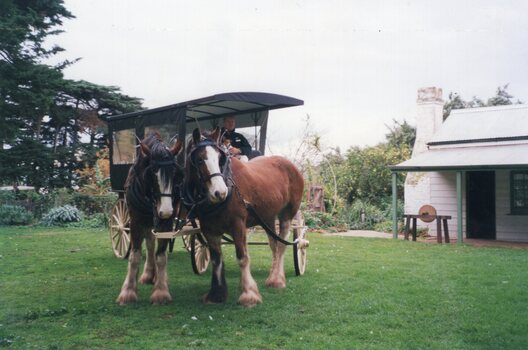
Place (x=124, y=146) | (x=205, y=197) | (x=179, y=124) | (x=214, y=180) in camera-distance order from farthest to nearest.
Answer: (x=124, y=146) < (x=179, y=124) < (x=205, y=197) < (x=214, y=180)

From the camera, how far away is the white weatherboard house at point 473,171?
13711mm

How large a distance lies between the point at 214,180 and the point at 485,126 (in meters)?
12.8

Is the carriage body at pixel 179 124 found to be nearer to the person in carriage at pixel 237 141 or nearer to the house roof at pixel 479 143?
the person in carriage at pixel 237 141

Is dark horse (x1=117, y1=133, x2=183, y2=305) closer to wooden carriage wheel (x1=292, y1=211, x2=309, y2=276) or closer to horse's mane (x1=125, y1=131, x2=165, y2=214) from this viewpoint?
horse's mane (x1=125, y1=131, x2=165, y2=214)

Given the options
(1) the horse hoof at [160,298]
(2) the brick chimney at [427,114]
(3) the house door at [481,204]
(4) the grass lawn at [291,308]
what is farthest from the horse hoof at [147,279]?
(2) the brick chimney at [427,114]

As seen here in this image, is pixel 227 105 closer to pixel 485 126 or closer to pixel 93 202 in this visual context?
pixel 485 126

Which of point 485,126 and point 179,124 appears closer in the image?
point 179,124

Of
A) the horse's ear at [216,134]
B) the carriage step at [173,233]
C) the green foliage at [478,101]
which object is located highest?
the green foliage at [478,101]

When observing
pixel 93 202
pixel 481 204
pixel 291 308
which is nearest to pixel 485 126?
pixel 481 204

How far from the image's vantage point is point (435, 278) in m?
7.62

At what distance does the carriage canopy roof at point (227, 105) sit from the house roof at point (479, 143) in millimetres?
7156

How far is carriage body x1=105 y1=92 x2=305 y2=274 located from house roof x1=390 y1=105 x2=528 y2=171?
22.6 ft

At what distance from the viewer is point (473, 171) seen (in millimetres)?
15156

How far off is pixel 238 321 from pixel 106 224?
12.6 metres
